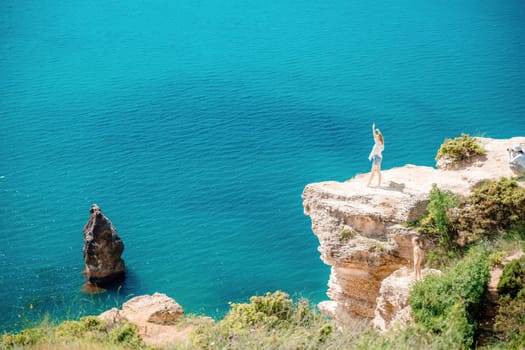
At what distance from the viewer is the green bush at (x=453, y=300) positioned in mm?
20188

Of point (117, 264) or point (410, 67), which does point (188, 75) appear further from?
point (117, 264)

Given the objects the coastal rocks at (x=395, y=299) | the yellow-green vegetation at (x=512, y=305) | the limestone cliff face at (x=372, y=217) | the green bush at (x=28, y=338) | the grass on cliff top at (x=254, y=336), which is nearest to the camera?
the grass on cliff top at (x=254, y=336)

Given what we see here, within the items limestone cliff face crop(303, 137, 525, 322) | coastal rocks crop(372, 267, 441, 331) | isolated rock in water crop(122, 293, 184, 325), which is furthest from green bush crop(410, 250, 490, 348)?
isolated rock in water crop(122, 293, 184, 325)

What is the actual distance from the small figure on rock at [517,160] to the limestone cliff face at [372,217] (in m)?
0.39

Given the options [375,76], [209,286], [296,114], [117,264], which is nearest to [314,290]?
[209,286]

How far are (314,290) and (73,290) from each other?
14719 mm

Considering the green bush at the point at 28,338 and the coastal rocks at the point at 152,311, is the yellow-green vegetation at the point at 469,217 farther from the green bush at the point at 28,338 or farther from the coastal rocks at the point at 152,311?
the green bush at the point at 28,338

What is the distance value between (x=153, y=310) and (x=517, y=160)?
17005 mm

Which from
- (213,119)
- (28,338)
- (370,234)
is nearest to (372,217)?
(370,234)

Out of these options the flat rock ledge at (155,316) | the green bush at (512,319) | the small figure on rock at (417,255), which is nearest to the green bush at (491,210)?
the small figure on rock at (417,255)

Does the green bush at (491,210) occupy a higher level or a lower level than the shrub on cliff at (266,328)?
higher

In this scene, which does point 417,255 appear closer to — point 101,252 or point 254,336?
point 254,336

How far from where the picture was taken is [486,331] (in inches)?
848

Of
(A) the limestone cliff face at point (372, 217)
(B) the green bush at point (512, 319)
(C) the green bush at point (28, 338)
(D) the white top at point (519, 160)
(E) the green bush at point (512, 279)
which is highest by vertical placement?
(D) the white top at point (519, 160)
